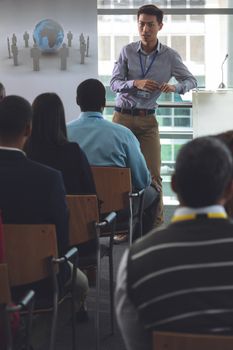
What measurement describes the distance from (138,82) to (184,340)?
3.82 m

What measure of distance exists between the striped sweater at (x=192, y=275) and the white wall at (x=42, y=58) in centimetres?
476

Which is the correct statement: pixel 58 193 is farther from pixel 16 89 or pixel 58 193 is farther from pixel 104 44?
pixel 104 44

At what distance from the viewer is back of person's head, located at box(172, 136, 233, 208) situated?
5.24ft

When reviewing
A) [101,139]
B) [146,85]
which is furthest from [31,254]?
[146,85]

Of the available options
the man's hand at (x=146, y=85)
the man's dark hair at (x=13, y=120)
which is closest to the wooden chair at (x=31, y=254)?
the man's dark hair at (x=13, y=120)

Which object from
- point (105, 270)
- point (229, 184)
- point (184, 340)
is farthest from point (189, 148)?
point (105, 270)

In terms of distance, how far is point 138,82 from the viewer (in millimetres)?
5184

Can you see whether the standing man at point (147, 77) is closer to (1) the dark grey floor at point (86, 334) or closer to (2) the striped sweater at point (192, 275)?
(1) the dark grey floor at point (86, 334)

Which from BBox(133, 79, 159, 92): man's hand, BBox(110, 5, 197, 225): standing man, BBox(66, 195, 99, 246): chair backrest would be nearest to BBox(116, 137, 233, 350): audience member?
→ BBox(66, 195, 99, 246): chair backrest

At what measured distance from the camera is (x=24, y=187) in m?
2.56

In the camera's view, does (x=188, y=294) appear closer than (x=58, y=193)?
Yes

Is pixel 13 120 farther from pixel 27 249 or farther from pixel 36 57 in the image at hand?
pixel 36 57

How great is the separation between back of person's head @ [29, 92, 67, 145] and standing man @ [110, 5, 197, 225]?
212 centimetres

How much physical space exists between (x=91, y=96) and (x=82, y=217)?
1.10 meters
